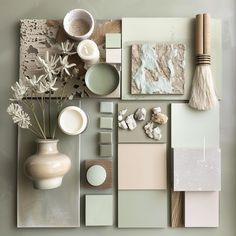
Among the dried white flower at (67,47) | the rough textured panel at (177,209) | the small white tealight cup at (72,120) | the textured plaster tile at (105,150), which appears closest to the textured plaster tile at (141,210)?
the rough textured panel at (177,209)

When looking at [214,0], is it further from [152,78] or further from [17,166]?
[17,166]

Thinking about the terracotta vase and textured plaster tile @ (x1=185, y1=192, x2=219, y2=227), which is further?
textured plaster tile @ (x1=185, y1=192, x2=219, y2=227)

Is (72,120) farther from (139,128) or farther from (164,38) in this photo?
(164,38)

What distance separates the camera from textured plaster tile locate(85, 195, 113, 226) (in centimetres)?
96

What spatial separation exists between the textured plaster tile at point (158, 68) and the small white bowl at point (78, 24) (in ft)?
0.53

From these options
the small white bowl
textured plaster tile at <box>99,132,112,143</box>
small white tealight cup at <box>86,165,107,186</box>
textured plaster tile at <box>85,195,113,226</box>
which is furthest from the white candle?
textured plaster tile at <box>85,195,113,226</box>

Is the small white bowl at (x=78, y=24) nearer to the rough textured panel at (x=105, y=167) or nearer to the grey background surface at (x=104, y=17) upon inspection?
the grey background surface at (x=104, y=17)

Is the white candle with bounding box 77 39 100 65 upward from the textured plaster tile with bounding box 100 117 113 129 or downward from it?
upward

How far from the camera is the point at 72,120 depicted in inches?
36.4

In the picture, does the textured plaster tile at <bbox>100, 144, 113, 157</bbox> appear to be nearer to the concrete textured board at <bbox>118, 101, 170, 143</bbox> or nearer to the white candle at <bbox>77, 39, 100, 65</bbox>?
the concrete textured board at <bbox>118, 101, 170, 143</bbox>

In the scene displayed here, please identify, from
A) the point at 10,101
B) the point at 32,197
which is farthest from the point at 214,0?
the point at 32,197

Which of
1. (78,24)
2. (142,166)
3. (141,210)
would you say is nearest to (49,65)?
(78,24)

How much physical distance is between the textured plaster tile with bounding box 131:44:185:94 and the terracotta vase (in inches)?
12.5

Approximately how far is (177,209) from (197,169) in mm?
151
